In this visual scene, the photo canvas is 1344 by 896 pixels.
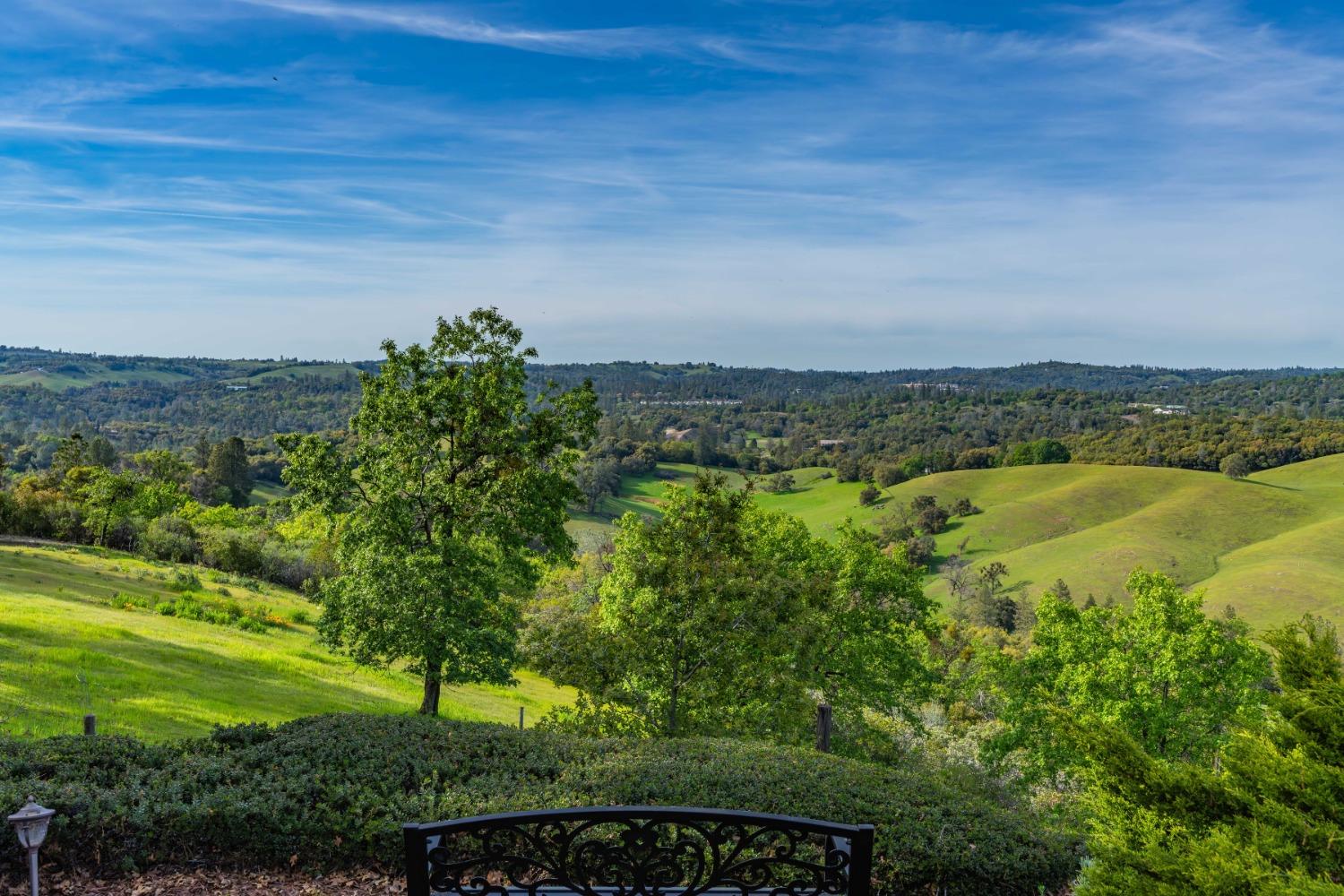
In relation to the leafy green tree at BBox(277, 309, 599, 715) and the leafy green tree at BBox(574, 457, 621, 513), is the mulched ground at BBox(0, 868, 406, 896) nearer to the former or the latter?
the leafy green tree at BBox(277, 309, 599, 715)

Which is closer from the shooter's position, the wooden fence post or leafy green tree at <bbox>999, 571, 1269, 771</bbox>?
the wooden fence post

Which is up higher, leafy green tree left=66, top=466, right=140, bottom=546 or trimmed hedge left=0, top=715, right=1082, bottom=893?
trimmed hedge left=0, top=715, right=1082, bottom=893

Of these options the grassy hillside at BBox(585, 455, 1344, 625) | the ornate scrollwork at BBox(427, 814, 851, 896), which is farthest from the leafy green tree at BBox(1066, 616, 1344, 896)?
the grassy hillside at BBox(585, 455, 1344, 625)

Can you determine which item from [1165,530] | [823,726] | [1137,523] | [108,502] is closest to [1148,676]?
[823,726]

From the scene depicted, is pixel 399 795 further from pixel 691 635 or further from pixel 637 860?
pixel 691 635

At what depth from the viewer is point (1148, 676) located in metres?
21.9

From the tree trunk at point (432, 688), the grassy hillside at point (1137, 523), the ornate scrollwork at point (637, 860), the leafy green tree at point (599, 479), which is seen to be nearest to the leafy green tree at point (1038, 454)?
the grassy hillside at point (1137, 523)

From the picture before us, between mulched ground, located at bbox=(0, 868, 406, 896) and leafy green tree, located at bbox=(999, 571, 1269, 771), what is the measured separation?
17.1 metres

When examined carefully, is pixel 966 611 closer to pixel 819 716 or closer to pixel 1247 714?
pixel 819 716

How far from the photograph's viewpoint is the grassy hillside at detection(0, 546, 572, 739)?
671 inches

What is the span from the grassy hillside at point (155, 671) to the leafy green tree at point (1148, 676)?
16.3m

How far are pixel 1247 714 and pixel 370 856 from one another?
8.51 metres

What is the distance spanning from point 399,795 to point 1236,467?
153m

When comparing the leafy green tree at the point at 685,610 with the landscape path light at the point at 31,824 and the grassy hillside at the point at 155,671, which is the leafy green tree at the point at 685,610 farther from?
the landscape path light at the point at 31,824
